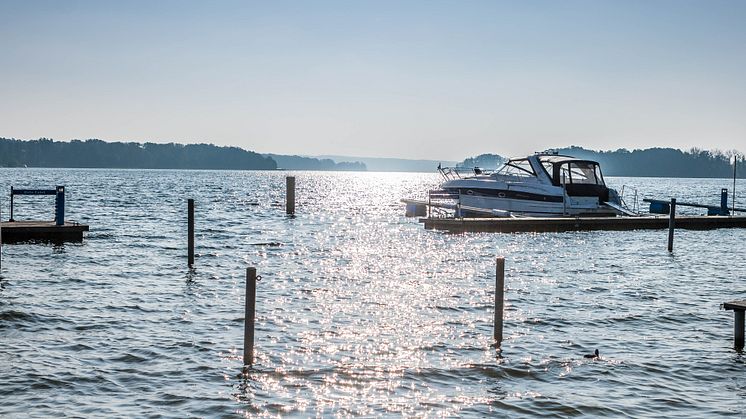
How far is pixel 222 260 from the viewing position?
27.6 meters

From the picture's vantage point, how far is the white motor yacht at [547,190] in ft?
Answer: 124

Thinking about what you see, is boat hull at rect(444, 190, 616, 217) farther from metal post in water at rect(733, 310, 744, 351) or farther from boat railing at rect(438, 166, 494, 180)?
metal post in water at rect(733, 310, 744, 351)

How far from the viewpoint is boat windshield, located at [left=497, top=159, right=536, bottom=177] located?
3903 centimetres

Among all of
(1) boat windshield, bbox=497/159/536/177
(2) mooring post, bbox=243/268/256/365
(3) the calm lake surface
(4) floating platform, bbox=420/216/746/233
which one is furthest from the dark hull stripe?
(2) mooring post, bbox=243/268/256/365

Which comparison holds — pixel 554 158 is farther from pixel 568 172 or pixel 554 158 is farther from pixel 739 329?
pixel 739 329

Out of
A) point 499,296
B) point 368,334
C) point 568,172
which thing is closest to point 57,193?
point 368,334

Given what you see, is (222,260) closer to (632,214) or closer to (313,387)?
(313,387)

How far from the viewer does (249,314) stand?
12203 mm

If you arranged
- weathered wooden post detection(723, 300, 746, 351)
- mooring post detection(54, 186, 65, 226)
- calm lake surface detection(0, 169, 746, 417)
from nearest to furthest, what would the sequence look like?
calm lake surface detection(0, 169, 746, 417), weathered wooden post detection(723, 300, 746, 351), mooring post detection(54, 186, 65, 226)

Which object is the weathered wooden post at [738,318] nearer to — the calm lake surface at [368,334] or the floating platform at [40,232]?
the calm lake surface at [368,334]

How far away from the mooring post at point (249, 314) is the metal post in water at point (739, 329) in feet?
27.9

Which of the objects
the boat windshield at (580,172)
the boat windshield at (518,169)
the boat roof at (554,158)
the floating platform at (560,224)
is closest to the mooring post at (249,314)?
the floating platform at (560,224)

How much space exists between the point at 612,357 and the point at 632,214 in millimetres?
27111

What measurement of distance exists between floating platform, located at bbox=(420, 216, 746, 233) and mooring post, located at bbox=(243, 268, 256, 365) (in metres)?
21.0
